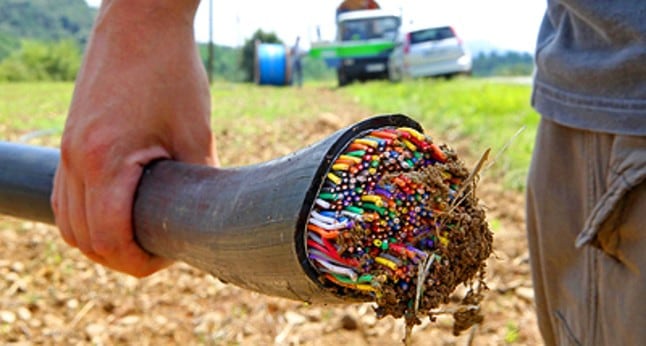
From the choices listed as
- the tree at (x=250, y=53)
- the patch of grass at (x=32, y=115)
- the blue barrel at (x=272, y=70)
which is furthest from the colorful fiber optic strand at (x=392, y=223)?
the tree at (x=250, y=53)

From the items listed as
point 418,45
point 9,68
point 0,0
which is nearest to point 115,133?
point 418,45

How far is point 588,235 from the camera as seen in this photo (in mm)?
1109

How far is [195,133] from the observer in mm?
1299

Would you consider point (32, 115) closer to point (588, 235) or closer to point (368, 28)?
point (368, 28)

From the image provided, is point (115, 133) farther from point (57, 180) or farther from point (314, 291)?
point (314, 291)

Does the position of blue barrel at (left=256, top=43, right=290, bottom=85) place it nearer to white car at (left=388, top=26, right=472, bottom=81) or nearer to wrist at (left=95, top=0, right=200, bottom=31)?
white car at (left=388, top=26, right=472, bottom=81)

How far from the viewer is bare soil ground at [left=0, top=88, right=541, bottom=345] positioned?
293 centimetres

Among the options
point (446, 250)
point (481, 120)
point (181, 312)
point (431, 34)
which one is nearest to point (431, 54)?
point (431, 34)

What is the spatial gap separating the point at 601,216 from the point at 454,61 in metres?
22.3

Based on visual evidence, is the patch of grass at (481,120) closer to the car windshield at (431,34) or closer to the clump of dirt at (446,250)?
the clump of dirt at (446,250)

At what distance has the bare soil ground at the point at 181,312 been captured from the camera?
2930 millimetres

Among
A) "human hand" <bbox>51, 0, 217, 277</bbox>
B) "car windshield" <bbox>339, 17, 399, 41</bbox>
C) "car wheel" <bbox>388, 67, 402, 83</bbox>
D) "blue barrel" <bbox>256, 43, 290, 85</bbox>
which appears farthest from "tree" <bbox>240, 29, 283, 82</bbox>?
"human hand" <bbox>51, 0, 217, 277</bbox>

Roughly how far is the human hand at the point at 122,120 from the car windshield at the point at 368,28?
65.5 feet

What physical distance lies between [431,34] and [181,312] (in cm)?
2086
